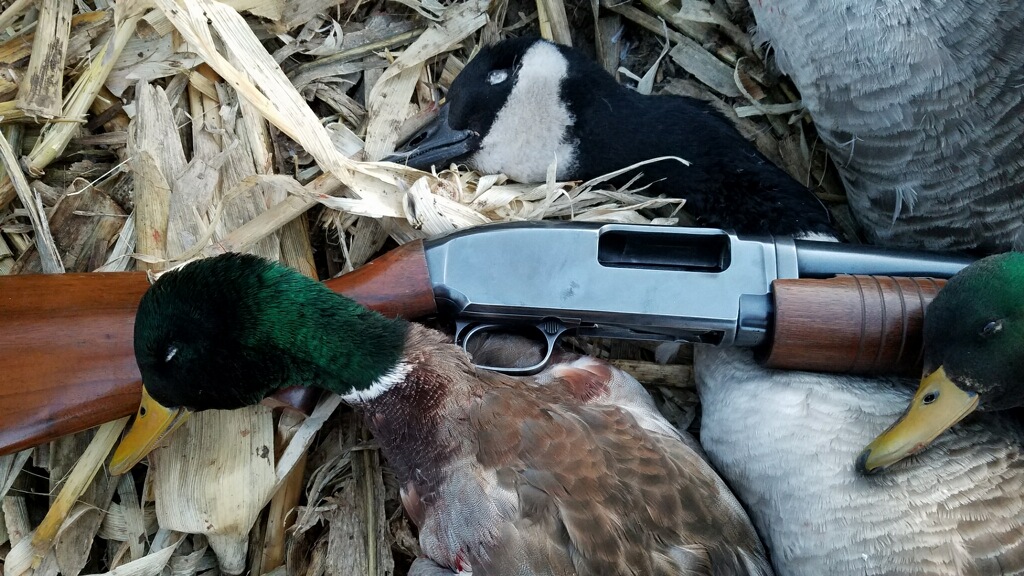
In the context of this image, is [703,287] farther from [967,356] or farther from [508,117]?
[508,117]

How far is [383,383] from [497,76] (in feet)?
2.97

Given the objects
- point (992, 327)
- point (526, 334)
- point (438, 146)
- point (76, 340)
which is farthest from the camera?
point (438, 146)

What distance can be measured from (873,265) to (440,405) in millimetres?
972

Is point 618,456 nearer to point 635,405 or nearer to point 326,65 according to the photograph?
point 635,405

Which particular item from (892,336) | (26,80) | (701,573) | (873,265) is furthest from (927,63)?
(26,80)

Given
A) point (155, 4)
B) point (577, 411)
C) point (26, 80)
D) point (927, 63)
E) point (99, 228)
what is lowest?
point (99, 228)

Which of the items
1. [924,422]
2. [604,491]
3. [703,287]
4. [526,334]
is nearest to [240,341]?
[526,334]

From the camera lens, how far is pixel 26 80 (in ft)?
5.94

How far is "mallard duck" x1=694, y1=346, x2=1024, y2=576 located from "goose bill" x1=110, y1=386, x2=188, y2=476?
3.87 feet

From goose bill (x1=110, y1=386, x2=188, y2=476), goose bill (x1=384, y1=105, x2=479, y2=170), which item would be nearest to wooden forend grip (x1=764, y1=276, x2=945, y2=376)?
goose bill (x1=384, y1=105, x2=479, y2=170)

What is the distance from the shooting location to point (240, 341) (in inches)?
55.9

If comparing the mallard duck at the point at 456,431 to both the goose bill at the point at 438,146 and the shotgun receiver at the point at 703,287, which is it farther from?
the goose bill at the point at 438,146

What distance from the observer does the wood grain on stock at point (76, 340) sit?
4.76ft

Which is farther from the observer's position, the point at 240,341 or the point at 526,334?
the point at 526,334
